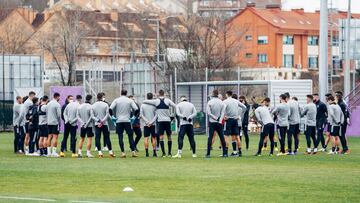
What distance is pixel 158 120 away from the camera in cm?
3947

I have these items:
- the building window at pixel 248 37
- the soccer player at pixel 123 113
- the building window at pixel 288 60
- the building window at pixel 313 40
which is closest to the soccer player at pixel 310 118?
the soccer player at pixel 123 113

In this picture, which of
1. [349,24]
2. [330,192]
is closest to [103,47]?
[349,24]

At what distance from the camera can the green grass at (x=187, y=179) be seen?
23.5 meters

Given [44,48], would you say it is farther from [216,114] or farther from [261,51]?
[216,114]

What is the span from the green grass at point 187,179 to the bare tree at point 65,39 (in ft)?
219

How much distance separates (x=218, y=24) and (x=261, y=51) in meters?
25.2

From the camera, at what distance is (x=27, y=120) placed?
139 ft

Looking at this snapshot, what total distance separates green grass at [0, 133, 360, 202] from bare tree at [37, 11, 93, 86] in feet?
219

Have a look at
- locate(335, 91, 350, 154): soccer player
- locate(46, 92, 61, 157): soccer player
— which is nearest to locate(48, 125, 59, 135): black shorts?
locate(46, 92, 61, 157): soccer player

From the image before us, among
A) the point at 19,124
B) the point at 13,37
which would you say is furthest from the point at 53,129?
the point at 13,37

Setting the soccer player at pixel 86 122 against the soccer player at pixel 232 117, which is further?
the soccer player at pixel 86 122

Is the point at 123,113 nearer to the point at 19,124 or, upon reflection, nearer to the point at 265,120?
the point at 265,120

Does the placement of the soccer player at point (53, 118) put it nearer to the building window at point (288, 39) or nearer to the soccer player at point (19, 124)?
the soccer player at point (19, 124)

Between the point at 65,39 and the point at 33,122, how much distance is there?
68.0 metres
